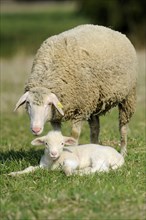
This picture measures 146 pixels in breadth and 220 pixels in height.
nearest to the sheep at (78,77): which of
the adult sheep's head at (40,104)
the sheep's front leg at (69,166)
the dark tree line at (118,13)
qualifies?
the adult sheep's head at (40,104)

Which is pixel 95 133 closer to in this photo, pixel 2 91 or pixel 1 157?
pixel 1 157

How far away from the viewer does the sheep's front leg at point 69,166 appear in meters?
7.29

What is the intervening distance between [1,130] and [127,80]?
169 inches

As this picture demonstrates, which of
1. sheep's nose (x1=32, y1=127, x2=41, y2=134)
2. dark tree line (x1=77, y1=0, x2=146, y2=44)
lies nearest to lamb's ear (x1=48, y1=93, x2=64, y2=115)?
sheep's nose (x1=32, y1=127, x2=41, y2=134)

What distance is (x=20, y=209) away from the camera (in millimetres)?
6098

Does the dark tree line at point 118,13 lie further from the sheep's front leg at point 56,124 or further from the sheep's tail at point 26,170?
the sheep's tail at point 26,170

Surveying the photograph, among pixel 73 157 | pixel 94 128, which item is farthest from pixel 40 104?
pixel 94 128

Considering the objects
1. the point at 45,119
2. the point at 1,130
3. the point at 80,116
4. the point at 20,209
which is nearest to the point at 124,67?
the point at 80,116

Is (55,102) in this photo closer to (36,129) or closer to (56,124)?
(36,129)

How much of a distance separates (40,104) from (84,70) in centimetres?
98

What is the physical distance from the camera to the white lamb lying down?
739 cm

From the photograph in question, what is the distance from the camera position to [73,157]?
7.55 m

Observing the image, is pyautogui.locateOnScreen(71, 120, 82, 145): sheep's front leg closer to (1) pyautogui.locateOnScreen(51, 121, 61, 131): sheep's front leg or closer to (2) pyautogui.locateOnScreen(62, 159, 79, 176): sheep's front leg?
(1) pyautogui.locateOnScreen(51, 121, 61, 131): sheep's front leg

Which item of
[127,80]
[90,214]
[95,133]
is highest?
[127,80]
